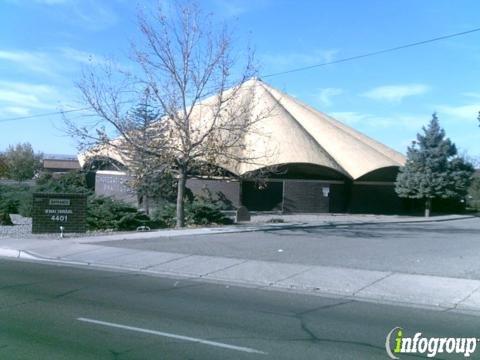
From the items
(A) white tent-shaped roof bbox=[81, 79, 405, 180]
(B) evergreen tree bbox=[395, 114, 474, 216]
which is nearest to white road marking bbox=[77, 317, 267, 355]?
(A) white tent-shaped roof bbox=[81, 79, 405, 180]

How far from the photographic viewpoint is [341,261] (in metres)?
15.6

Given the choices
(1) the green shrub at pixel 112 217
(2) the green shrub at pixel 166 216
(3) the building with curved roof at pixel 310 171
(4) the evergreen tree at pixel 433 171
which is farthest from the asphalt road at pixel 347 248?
(4) the evergreen tree at pixel 433 171

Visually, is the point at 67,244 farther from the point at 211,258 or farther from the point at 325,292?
the point at 325,292

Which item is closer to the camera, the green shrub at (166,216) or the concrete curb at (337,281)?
the concrete curb at (337,281)

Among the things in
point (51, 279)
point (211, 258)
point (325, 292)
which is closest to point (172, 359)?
point (325, 292)

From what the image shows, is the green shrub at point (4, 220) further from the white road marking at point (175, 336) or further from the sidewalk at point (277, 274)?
the white road marking at point (175, 336)

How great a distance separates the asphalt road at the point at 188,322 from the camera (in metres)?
A: 7.17

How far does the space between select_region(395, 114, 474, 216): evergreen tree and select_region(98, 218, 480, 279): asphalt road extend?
18694mm

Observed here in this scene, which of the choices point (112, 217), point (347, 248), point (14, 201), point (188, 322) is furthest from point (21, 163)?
point (188, 322)

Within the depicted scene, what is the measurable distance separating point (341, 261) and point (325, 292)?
3671mm

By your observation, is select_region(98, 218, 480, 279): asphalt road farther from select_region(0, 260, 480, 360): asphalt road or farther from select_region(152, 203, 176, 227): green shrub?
select_region(152, 203, 176, 227): green shrub

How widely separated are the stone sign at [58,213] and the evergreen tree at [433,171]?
92.7 feet

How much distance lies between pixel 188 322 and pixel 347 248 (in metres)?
10.8

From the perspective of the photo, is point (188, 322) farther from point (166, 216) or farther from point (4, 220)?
point (4, 220)
